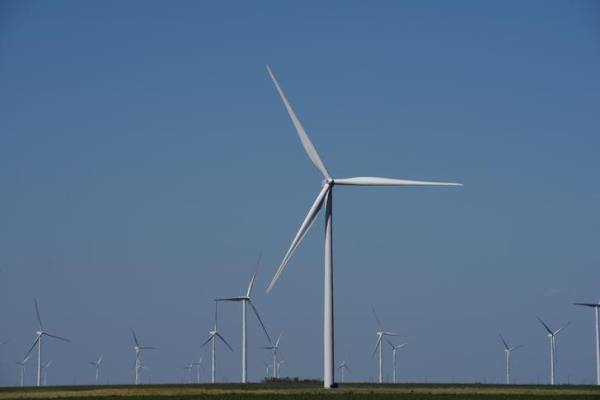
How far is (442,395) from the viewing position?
97.4 m

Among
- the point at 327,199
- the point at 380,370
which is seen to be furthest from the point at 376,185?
the point at 380,370

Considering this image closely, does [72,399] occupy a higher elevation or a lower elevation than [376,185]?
lower

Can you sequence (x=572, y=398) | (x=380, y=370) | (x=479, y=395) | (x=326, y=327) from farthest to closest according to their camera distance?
1. (x=380, y=370)
2. (x=326, y=327)
3. (x=479, y=395)
4. (x=572, y=398)

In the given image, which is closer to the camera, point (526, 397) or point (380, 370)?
point (526, 397)

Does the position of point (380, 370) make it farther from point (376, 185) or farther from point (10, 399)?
point (10, 399)

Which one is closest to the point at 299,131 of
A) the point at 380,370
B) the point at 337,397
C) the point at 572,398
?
the point at 337,397

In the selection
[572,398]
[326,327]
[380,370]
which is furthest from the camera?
[380,370]

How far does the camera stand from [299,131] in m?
110

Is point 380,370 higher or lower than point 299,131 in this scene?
lower

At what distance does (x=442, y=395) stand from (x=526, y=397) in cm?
581

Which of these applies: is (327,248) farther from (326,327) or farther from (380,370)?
(380,370)

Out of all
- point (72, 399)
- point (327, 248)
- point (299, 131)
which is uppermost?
point (299, 131)

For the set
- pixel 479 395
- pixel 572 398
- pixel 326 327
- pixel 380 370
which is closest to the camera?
pixel 572 398

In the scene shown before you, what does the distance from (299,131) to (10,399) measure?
3040 cm
